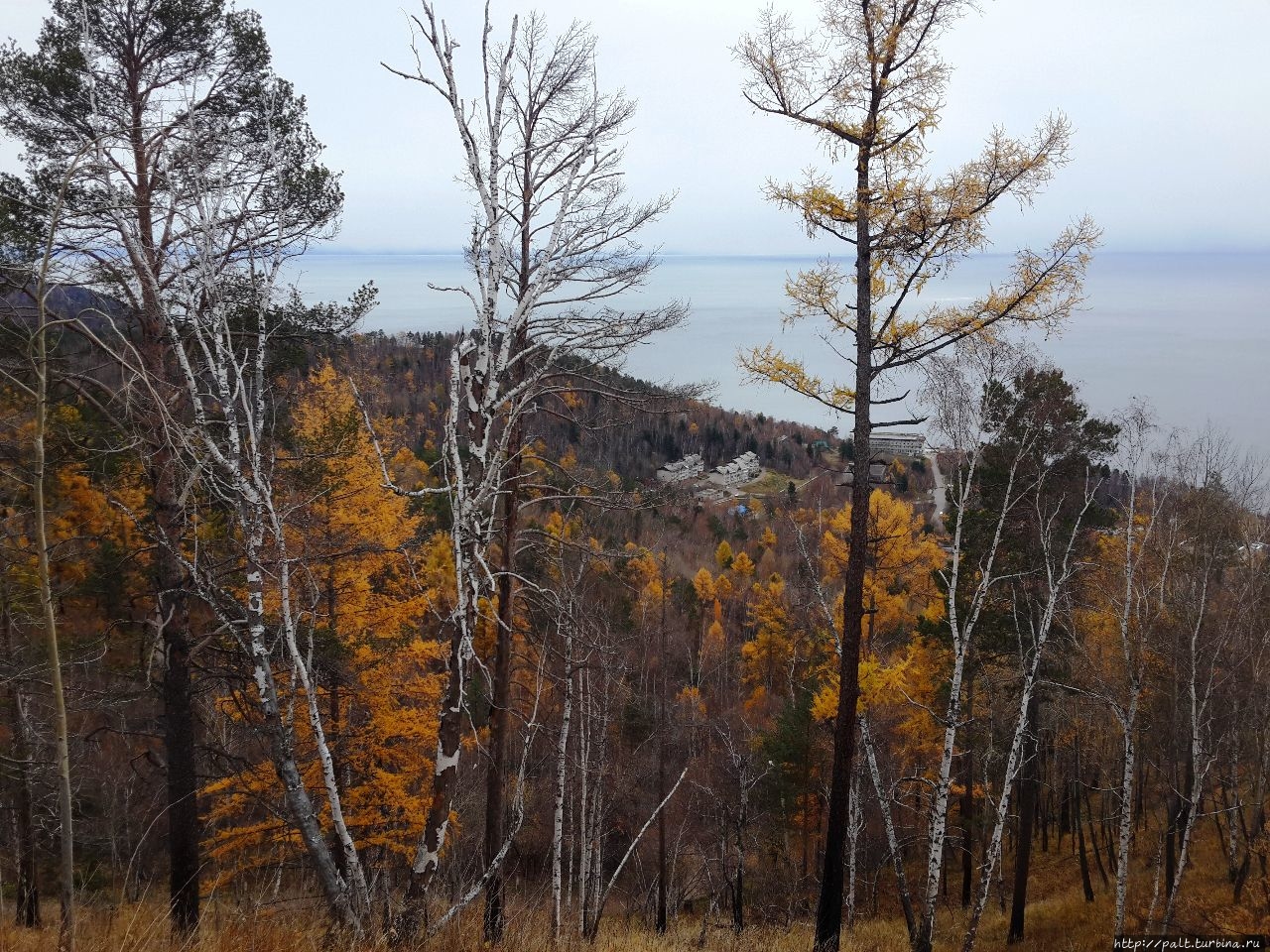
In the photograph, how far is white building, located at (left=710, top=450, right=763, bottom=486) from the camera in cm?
11482

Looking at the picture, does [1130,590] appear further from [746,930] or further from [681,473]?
[746,930]

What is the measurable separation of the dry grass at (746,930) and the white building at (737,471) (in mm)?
91669

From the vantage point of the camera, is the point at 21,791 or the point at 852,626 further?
the point at 21,791

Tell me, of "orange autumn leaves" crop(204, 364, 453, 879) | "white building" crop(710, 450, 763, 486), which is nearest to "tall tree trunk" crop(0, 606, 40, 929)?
"orange autumn leaves" crop(204, 364, 453, 879)

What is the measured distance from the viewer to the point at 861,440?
25.8 ft

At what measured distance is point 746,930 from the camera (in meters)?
10.5

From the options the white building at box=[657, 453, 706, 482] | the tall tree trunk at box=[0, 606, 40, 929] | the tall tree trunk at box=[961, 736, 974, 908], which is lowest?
the tall tree trunk at box=[961, 736, 974, 908]

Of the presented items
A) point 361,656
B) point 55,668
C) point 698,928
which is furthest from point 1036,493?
point 55,668

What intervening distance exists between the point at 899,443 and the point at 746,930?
7331 mm

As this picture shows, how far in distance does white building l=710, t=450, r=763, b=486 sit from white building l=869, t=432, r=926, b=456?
10201 centimetres

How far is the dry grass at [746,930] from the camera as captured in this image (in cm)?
454

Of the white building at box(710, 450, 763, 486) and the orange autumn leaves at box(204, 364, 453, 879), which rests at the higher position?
the white building at box(710, 450, 763, 486)

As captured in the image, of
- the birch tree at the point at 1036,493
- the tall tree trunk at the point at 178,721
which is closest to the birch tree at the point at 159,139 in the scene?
the tall tree trunk at the point at 178,721

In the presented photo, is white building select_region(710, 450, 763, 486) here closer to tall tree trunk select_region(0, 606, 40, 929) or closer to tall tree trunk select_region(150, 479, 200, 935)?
tall tree trunk select_region(0, 606, 40, 929)
